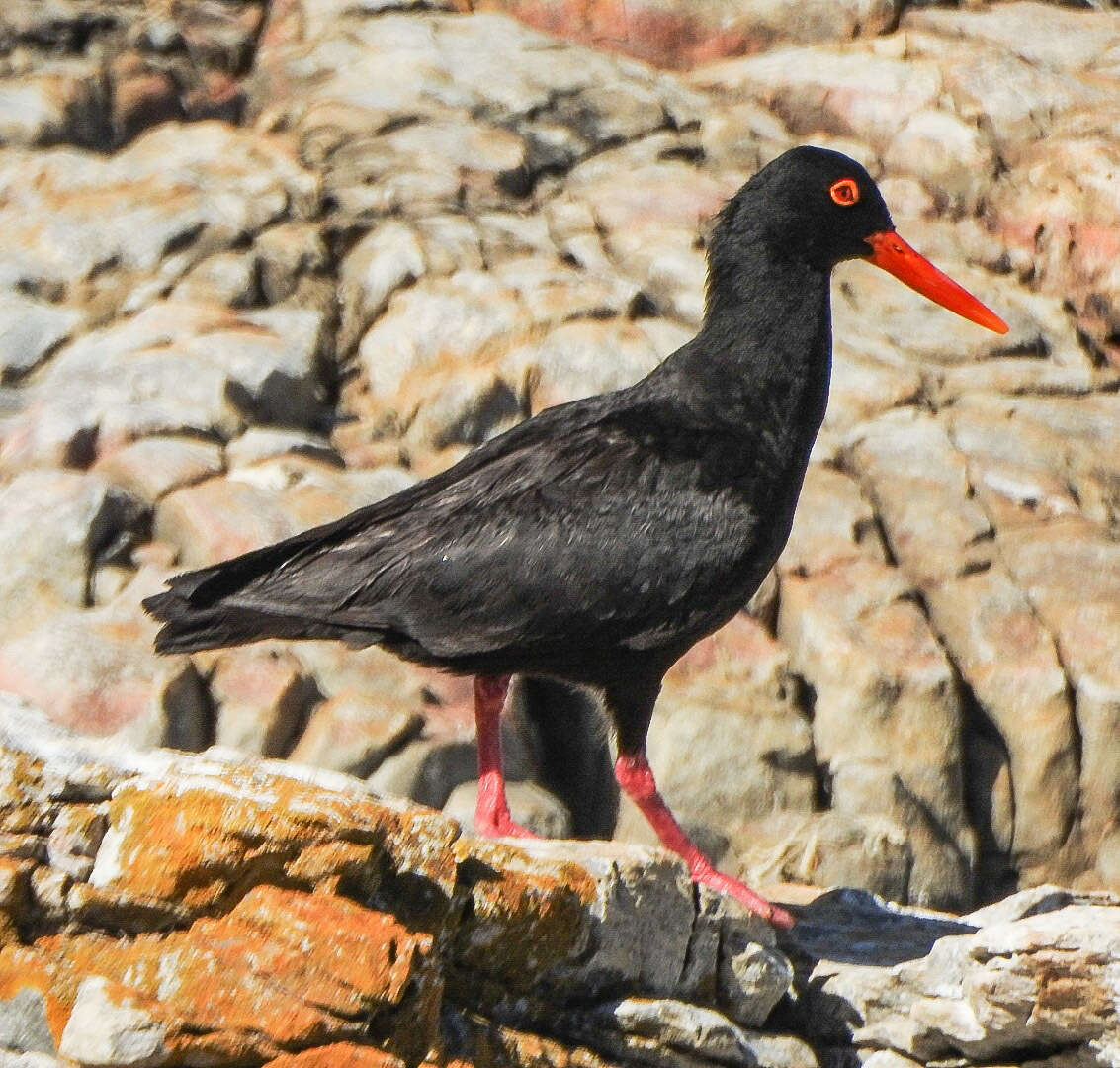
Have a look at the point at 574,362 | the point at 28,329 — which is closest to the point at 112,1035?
the point at 574,362

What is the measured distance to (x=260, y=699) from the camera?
8352 millimetres

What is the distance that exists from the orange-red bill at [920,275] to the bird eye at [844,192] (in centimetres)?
24

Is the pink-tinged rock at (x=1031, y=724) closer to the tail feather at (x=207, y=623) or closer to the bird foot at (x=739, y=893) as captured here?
the bird foot at (x=739, y=893)

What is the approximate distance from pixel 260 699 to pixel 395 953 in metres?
4.25

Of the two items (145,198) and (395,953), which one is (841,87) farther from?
(395,953)

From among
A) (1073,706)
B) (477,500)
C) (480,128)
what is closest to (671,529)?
(477,500)

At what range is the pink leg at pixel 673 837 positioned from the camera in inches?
234

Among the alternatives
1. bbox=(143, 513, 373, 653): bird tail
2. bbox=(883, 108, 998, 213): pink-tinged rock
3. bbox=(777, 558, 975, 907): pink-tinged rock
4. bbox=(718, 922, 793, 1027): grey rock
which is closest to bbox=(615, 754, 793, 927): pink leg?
bbox=(718, 922, 793, 1027): grey rock

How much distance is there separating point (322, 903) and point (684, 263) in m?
7.46

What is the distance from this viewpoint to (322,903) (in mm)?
4273

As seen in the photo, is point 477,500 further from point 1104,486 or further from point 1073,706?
point 1104,486

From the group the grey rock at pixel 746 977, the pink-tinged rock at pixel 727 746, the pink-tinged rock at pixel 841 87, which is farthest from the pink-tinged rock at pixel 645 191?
the grey rock at pixel 746 977

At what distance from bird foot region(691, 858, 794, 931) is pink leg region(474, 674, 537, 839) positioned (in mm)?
629

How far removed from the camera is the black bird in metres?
5.97
